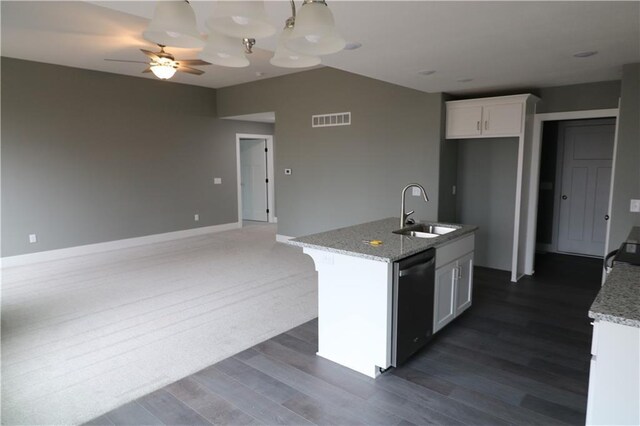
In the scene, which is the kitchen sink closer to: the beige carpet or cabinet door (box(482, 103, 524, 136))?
the beige carpet

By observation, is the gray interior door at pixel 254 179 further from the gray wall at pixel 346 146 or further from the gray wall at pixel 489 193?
the gray wall at pixel 489 193

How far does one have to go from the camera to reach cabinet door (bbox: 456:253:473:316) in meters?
3.51

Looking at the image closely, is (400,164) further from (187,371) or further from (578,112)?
(187,371)

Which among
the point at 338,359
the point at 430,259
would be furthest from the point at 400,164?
the point at 338,359

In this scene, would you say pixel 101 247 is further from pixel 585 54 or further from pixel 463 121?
pixel 585 54

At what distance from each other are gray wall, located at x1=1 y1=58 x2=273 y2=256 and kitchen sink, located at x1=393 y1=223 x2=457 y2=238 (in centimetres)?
532

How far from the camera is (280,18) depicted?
253cm

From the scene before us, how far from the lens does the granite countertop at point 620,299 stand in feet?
5.00

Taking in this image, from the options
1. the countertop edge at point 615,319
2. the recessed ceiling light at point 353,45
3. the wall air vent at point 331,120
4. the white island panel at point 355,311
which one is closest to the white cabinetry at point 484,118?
the wall air vent at point 331,120

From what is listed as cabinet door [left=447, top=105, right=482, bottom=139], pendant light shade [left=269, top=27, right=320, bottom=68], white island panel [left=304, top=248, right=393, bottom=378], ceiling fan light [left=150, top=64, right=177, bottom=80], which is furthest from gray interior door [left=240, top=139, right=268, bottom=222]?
pendant light shade [left=269, top=27, right=320, bottom=68]

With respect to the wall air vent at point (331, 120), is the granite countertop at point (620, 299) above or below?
below

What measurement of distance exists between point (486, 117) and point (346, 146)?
6.84 ft

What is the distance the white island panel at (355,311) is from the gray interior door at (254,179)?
6854 millimetres

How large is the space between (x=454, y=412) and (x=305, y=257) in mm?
3934
